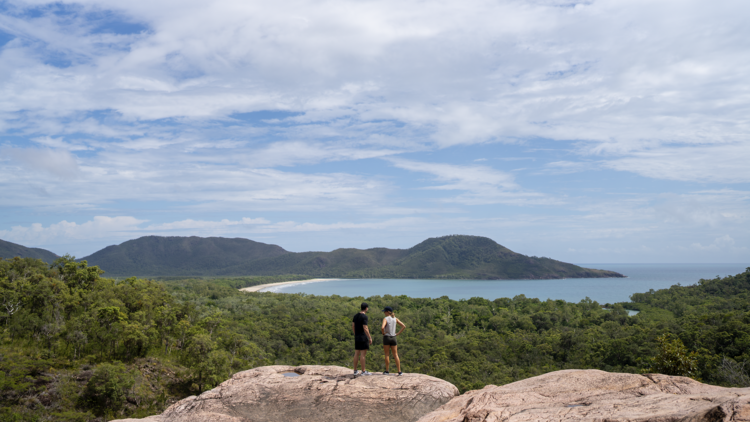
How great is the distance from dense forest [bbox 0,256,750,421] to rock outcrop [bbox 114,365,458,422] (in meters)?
12.9

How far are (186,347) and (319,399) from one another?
36.5m

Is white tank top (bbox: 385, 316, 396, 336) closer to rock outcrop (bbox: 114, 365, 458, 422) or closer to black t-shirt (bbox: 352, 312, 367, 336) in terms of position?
black t-shirt (bbox: 352, 312, 367, 336)

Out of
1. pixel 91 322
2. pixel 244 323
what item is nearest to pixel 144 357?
pixel 91 322

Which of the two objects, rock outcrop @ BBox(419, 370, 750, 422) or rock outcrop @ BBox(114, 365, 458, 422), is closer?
rock outcrop @ BBox(419, 370, 750, 422)

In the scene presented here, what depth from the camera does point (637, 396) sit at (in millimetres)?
10008

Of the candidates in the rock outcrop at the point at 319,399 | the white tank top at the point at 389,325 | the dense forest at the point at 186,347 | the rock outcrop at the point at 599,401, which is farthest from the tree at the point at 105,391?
the rock outcrop at the point at 599,401

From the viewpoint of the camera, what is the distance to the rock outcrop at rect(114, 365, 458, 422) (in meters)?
11.8

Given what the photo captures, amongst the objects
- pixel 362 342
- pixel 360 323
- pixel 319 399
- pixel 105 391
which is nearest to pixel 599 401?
pixel 362 342

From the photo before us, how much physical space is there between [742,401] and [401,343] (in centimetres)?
5312

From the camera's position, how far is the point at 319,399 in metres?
12.5

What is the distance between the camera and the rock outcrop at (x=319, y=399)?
11.8 meters

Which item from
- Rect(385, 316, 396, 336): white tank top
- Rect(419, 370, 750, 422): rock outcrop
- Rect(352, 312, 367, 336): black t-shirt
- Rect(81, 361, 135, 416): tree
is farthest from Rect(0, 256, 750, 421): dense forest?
Rect(352, 312, 367, 336): black t-shirt

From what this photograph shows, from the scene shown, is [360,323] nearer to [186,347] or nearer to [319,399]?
[319,399]

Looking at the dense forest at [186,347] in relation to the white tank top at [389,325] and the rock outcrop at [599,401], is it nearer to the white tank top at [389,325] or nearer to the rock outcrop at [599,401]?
the rock outcrop at [599,401]
